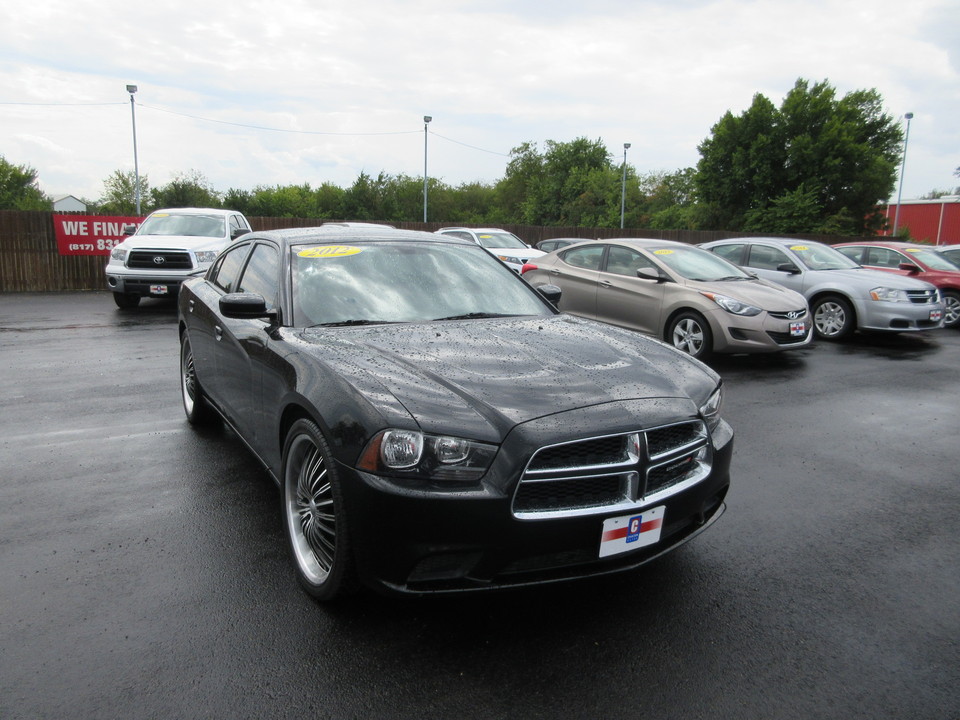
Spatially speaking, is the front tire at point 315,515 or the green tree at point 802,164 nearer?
the front tire at point 315,515

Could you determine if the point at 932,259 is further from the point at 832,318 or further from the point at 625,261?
the point at 625,261

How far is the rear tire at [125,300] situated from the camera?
13.4m

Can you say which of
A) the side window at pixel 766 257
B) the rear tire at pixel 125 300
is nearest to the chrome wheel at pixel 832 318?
the side window at pixel 766 257

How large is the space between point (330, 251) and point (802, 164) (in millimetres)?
44168

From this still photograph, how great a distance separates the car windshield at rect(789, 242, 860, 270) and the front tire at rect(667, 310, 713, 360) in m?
4.06

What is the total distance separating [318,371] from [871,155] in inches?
1852

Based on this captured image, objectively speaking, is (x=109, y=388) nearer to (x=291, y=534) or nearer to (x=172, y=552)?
(x=172, y=552)

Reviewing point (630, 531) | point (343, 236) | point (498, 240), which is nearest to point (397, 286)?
point (343, 236)

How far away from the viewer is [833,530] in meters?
3.79

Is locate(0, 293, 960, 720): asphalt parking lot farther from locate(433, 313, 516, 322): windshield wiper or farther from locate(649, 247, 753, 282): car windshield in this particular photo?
locate(649, 247, 753, 282): car windshield

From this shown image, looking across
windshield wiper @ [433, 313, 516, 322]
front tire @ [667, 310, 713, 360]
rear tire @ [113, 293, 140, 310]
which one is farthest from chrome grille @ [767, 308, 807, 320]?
rear tire @ [113, 293, 140, 310]

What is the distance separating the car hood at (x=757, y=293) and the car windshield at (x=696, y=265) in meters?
0.22

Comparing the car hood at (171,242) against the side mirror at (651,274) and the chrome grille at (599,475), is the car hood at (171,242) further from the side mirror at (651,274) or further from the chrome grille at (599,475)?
the chrome grille at (599,475)

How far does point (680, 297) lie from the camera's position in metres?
8.84
